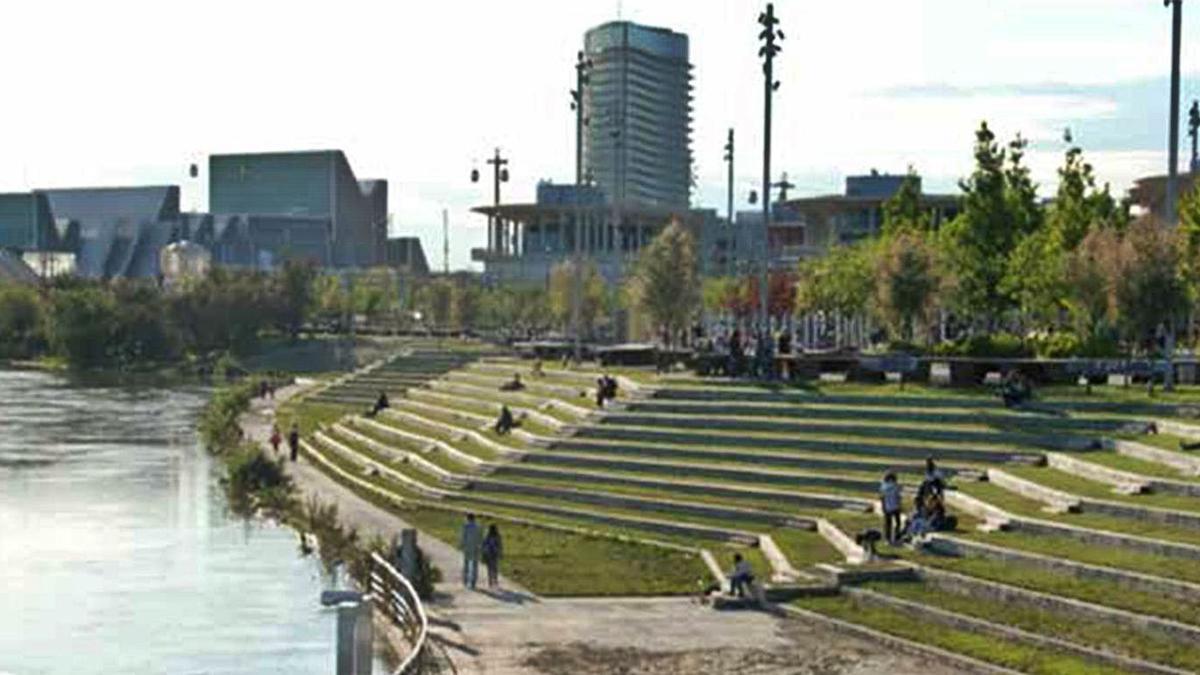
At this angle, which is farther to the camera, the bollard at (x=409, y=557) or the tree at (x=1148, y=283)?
the tree at (x=1148, y=283)

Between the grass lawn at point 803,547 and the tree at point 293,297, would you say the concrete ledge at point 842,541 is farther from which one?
the tree at point 293,297

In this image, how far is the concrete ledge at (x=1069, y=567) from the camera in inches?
1032

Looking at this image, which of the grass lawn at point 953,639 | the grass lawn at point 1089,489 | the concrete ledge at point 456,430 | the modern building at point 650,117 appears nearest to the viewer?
the grass lawn at point 953,639

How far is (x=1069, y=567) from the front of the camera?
28219mm

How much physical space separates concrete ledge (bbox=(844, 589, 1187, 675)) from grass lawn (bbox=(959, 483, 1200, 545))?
3717 millimetres

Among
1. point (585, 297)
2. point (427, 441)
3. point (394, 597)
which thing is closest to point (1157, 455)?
point (394, 597)

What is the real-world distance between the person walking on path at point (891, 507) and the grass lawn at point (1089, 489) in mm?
3286

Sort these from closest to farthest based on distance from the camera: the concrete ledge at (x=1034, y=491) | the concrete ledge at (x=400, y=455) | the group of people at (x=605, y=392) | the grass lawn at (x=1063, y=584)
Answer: the grass lawn at (x=1063, y=584), the concrete ledge at (x=1034, y=491), the concrete ledge at (x=400, y=455), the group of people at (x=605, y=392)

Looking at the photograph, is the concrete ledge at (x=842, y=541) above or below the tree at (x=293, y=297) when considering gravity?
below

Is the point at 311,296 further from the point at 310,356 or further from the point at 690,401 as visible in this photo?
the point at 690,401

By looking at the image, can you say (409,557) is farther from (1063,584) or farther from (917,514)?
(1063,584)

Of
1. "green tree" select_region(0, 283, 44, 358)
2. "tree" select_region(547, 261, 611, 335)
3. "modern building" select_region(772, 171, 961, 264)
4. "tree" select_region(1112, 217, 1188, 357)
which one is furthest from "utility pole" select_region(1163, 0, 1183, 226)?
"green tree" select_region(0, 283, 44, 358)

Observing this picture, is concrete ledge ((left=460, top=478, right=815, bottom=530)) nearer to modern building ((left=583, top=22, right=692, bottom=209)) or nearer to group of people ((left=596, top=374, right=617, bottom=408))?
group of people ((left=596, top=374, right=617, bottom=408))

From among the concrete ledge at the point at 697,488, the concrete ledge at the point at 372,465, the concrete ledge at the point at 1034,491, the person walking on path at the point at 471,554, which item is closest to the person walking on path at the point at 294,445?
Result: the concrete ledge at the point at 372,465
